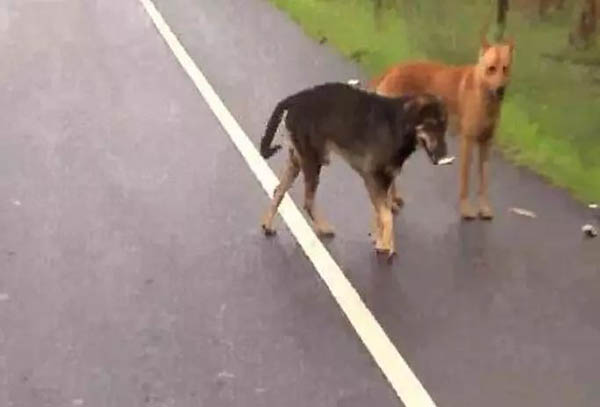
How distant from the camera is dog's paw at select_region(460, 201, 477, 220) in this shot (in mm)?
10047

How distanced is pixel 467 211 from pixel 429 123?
122cm

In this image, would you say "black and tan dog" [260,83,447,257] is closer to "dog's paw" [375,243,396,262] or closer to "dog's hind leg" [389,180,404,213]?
"dog's paw" [375,243,396,262]

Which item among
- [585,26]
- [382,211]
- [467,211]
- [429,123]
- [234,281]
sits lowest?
[585,26]

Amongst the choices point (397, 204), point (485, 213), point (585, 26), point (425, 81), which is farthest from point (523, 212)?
point (585, 26)

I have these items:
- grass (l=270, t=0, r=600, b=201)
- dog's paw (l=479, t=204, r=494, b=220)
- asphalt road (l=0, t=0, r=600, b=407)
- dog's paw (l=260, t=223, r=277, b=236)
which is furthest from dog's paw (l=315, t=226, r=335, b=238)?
grass (l=270, t=0, r=600, b=201)

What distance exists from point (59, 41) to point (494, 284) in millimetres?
9939

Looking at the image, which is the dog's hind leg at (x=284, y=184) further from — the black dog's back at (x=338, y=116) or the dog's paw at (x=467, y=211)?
the dog's paw at (x=467, y=211)

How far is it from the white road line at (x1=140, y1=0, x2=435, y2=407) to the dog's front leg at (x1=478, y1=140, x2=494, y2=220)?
1.12m

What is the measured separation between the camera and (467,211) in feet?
33.0

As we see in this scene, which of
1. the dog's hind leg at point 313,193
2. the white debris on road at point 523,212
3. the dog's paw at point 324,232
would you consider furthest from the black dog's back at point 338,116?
the white debris on road at point 523,212

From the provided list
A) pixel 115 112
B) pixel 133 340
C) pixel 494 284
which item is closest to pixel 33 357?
pixel 133 340

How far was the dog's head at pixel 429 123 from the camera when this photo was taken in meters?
8.97

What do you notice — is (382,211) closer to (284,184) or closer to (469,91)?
(284,184)

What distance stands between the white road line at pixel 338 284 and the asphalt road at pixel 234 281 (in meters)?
0.06
